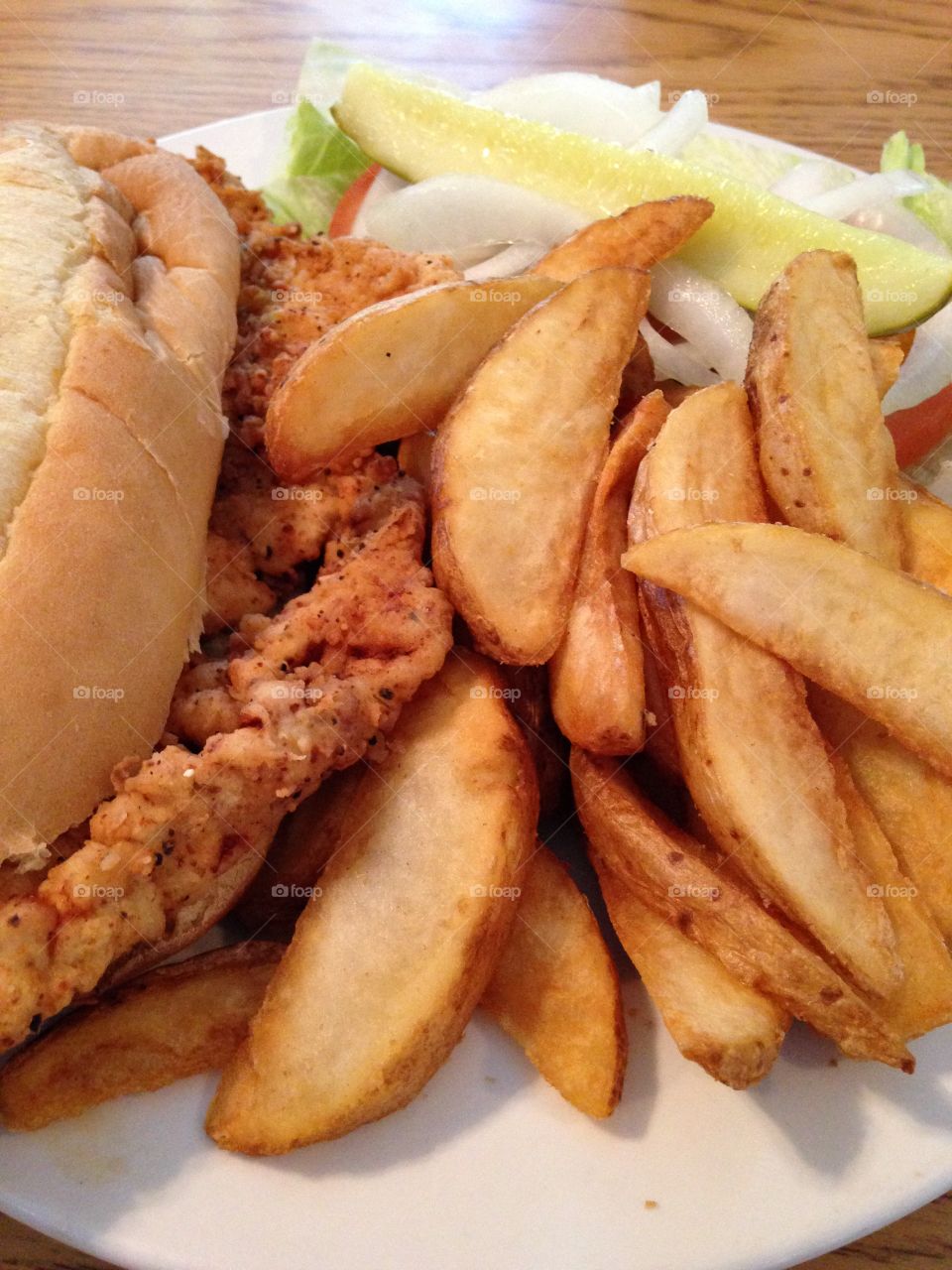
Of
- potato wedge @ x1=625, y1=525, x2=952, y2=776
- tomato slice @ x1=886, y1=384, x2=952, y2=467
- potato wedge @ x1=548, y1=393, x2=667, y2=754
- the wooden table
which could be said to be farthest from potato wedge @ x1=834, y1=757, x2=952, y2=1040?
the wooden table

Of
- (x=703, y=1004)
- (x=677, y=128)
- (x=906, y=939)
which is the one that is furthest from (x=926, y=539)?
(x=677, y=128)

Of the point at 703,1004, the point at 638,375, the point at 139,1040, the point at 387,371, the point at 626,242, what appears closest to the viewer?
the point at 703,1004

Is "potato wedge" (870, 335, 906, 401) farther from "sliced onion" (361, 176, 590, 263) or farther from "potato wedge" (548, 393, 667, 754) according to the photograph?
"sliced onion" (361, 176, 590, 263)

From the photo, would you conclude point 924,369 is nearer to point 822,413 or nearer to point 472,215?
point 822,413

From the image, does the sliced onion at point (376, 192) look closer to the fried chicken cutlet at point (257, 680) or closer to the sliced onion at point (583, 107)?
the sliced onion at point (583, 107)

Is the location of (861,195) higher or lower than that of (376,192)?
higher

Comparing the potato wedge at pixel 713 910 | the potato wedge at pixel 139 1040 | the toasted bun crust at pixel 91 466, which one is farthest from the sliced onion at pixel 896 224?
the potato wedge at pixel 139 1040
